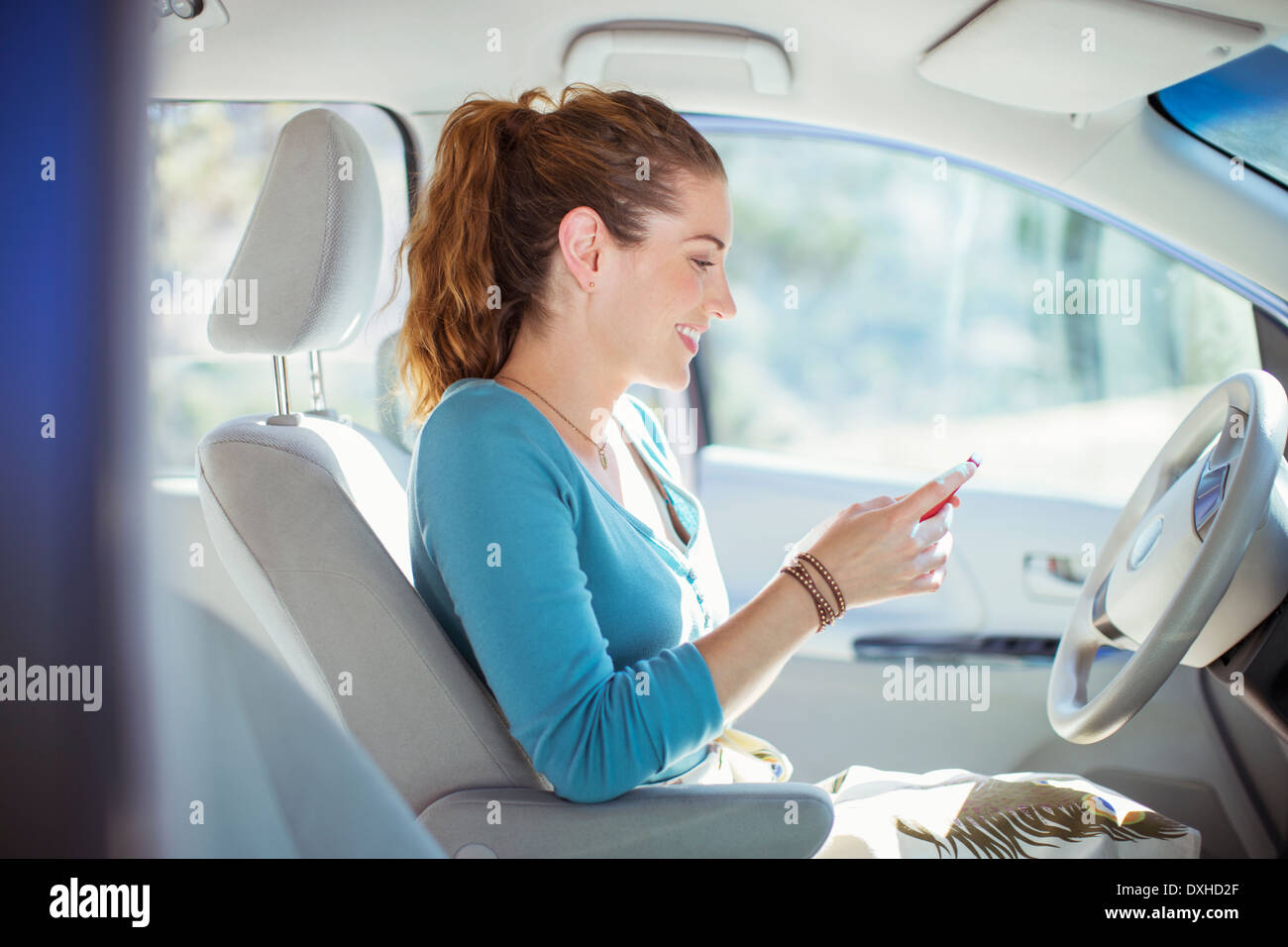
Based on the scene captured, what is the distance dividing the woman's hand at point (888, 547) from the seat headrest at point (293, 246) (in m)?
0.62

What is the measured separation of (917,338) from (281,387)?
19.9ft

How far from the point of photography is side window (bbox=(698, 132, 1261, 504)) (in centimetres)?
518

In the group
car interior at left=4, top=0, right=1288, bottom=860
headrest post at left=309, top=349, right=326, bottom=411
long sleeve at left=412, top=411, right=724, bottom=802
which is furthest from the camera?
headrest post at left=309, top=349, right=326, bottom=411

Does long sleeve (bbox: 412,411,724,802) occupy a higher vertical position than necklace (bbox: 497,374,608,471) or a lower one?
lower

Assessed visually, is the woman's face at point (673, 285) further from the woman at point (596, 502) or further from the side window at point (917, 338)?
the side window at point (917, 338)

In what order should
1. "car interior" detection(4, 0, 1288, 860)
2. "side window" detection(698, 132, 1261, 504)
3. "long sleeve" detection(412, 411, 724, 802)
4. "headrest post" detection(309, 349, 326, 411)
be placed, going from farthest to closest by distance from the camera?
1. "side window" detection(698, 132, 1261, 504)
2. "headrest post" detection(309, 349, 326, 411)
3. "long sleeve" detection(412, 411, 724, 802)
4. "car interior" detection(4, 0, 1288, 860)

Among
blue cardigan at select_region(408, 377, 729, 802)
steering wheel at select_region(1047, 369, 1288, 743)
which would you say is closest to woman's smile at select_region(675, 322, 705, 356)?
blue cardigan at select_region(408, 377, 729, 802)

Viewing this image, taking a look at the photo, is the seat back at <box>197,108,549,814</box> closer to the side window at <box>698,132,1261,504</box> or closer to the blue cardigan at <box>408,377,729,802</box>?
the blue cardigan at <box>408,377,729,802</box>

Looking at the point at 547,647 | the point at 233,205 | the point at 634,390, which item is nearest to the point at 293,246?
the point at 547,647

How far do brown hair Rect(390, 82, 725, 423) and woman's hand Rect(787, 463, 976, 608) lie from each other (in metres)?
0.40

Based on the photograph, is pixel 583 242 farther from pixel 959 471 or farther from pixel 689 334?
pixel 959 471

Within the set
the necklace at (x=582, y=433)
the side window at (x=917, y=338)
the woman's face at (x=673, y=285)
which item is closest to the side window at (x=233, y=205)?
the necklace at (x=582, y=433)
